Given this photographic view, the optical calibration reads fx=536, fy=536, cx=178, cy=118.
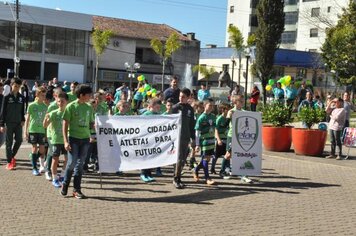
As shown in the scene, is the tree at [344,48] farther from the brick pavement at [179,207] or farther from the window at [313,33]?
the window at [313,33]

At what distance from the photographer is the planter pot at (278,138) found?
52.6 ft

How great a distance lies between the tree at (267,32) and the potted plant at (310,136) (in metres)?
25.5

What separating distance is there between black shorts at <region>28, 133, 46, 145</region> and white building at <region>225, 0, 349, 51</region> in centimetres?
6673

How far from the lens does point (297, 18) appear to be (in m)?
80.5

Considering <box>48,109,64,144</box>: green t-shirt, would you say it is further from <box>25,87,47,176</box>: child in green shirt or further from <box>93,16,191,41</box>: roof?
<box>93,16,191,41</box>: roof

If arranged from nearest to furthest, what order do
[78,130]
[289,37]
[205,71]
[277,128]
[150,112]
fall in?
[78,130] < [150,112] < [277,128] < [205,71] < [289,37]

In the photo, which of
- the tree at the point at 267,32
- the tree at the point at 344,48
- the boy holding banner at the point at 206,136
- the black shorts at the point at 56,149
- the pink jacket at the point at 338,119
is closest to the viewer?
the black shorts at the point at 56,149

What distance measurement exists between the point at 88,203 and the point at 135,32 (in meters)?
57.7

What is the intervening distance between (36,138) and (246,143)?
14.1ft

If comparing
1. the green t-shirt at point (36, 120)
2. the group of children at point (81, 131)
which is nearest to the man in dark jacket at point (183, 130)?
the group of children at point (81, 131)

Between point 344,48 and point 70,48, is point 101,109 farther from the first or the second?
point 70,48

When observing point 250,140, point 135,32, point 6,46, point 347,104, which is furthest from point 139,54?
point 250,140

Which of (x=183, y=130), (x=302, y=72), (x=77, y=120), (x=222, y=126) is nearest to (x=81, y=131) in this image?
(x=77, y=120)

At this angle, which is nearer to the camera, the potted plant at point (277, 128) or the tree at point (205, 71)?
the potted plant at point (277, 128)
